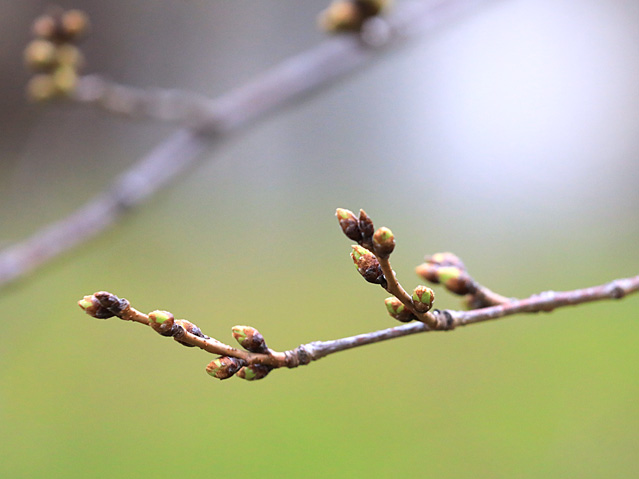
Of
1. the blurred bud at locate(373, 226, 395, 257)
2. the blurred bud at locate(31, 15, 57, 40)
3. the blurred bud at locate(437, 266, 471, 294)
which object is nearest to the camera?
the blurred bud at locate(373, 226, 395, 257)

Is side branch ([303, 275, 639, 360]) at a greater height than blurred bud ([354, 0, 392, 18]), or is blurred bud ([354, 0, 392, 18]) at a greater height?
blurred bud ([354, 0, 392, 18])

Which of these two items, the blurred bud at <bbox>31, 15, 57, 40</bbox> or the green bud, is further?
the blurred bud at <bbox>31, 15, 57, 40</bbox>

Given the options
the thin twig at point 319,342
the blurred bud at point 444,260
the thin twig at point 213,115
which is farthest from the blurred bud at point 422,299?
the thin twig at point 213,115

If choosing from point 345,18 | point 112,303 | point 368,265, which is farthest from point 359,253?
point 345,18

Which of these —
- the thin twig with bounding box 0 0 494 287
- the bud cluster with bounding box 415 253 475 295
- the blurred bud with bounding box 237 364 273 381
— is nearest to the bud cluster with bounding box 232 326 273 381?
the blurred bud with bounding box 237 364 273 381

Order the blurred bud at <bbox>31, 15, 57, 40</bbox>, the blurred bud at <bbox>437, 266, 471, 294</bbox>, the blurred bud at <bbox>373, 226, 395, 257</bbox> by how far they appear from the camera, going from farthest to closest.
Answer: the blurred bud at <bbox>31, 15, 57, 40</bbox>
the blurred bud at <bbox>437, 266, 471, 294</bbox>
the blurred bud at <bbox>373, 226, 395, 257</bbox>

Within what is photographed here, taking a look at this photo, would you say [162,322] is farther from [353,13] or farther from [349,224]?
[353,13]

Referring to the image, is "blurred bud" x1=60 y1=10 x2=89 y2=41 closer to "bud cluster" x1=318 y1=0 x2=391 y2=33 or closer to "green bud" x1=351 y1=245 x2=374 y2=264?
"bud cluster" x1=318 y1=0 x2=391 y2=33
